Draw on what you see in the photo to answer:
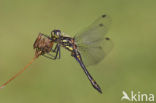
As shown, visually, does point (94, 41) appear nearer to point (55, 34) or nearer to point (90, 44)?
point (90, 44)

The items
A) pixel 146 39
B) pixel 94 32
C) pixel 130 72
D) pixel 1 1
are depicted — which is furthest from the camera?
pixel 1 1

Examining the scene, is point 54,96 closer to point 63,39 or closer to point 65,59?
point 65,59

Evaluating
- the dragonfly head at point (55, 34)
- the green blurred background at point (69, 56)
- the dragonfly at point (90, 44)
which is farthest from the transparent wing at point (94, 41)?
the green blurred background at point (69, 56)

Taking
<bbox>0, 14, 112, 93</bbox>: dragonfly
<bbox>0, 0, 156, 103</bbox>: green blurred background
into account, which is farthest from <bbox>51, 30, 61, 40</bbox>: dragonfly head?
<bbox>0, 0, 156, 103</bbox>: green blurred background

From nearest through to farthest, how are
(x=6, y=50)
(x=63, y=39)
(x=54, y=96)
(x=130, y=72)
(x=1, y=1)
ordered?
(x=63, y=39), (x=54, y=96), (x=130, y=72), (x=6, y=50), (x=1, y=1)

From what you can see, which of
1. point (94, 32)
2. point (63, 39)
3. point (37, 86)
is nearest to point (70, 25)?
point (37, 86)

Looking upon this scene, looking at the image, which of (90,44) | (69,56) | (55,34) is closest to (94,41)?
(90,44)
